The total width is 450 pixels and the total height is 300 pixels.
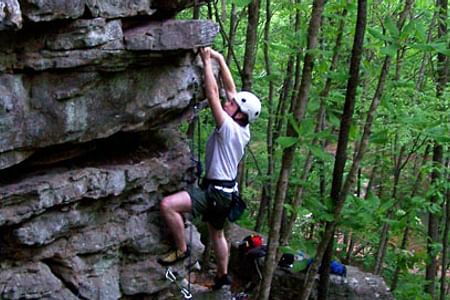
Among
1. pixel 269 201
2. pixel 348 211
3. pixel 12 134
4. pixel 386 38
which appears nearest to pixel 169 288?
pixel 348 211

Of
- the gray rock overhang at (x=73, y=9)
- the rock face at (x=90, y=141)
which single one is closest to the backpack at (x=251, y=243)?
the rock face at (x=90, y=141)

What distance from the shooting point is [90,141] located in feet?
18.1

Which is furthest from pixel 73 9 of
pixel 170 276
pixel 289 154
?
pixel 170 276

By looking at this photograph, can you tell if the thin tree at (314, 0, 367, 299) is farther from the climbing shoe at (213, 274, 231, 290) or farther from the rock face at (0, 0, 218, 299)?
the rock face at (0, 0, 218, 299)

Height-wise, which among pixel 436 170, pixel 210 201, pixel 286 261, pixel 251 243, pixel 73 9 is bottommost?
pixel 286 261

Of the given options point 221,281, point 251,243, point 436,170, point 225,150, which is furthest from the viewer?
point 251,243

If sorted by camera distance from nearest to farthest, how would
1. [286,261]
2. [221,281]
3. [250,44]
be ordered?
[221,281] < [250,44] < [286,261]

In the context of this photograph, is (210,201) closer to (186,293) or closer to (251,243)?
(186,293)

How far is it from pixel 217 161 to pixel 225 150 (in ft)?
0.44

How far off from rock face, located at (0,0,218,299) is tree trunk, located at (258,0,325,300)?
891mm

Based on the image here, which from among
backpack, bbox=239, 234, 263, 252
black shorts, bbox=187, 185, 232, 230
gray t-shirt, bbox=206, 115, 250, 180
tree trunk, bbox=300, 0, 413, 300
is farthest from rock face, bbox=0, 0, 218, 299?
backpack, bbox=239, 234, 263, 252

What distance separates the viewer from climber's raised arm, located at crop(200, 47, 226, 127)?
538 centimetres

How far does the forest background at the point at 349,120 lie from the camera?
546 centimetres

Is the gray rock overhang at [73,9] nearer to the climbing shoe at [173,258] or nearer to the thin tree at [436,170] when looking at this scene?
the climbing shoe at [173,258]
